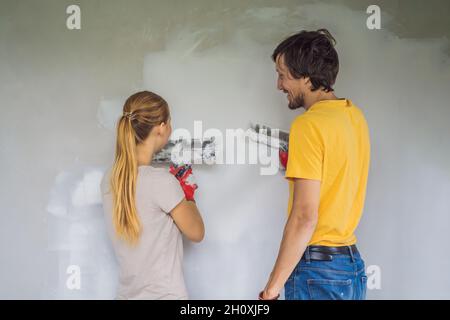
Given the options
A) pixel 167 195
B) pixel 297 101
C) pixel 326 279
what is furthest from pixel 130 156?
pixel 326 279

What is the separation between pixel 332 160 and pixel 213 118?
0.82 meters

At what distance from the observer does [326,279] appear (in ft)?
4.92

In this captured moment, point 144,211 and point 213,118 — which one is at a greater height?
point 213,118

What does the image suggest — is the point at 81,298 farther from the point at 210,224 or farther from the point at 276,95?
the point at 276,95

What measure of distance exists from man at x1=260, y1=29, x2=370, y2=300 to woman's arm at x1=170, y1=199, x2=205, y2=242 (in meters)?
0.35

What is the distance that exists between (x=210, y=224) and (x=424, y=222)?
0.91m

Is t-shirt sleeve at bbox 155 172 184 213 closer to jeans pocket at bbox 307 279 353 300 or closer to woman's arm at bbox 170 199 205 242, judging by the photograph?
woman's arm at bbox 170 199 205 242

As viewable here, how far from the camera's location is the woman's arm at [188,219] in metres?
1.71

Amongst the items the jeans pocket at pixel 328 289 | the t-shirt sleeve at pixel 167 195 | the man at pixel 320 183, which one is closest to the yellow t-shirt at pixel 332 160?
the man at pixel 320 183

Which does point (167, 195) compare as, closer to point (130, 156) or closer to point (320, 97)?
point (130, 156)

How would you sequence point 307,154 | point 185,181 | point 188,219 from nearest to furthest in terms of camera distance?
point 307,154
point 188,219
point 185,181

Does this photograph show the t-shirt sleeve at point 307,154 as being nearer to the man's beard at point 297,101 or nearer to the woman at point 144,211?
the man's beard at point 297,101

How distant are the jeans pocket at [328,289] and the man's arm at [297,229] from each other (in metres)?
0.08

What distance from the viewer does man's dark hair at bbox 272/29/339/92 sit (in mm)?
1558
